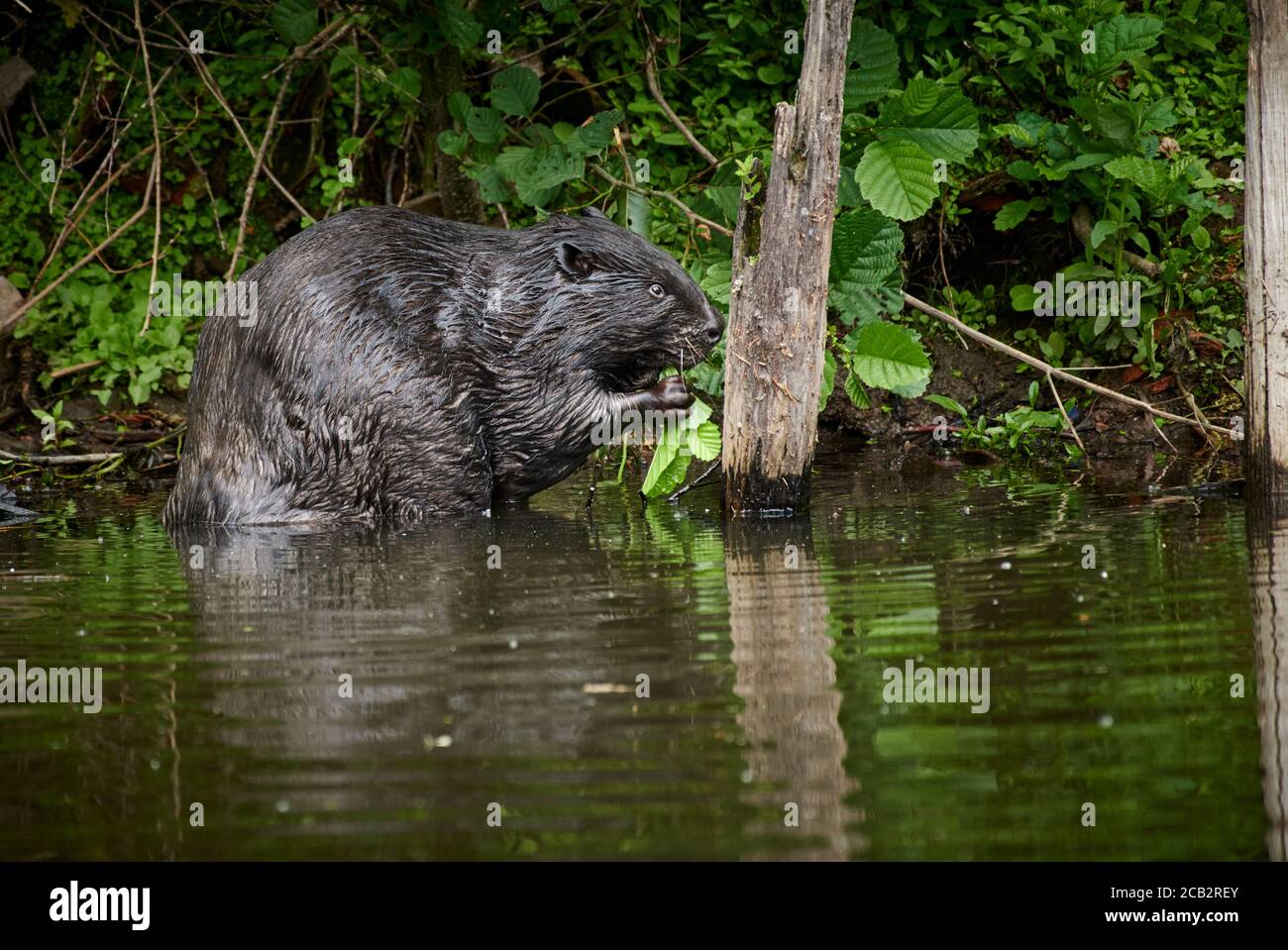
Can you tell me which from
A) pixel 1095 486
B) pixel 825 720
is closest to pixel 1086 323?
pixel 1095 486

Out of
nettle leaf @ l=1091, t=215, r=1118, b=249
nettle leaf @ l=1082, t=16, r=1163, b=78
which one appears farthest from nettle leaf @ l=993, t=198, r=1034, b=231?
nettle leaf @ l=1082, t=16, r=1163, b=78

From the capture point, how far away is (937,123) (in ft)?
22.0

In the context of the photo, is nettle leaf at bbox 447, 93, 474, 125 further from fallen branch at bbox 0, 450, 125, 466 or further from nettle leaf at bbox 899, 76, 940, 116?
fallen branch at bbox 0, 450, 125, 466

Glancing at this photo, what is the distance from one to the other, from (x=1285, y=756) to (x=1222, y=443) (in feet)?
16.1

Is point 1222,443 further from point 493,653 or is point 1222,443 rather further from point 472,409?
point 493,653

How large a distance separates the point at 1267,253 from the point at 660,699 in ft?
12.1

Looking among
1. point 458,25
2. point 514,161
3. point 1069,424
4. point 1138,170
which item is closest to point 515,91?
point 514,161

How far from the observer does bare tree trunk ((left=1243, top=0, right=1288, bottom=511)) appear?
5953mm

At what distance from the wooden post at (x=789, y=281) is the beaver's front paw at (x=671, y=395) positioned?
464 mm

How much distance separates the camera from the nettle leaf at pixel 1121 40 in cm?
838

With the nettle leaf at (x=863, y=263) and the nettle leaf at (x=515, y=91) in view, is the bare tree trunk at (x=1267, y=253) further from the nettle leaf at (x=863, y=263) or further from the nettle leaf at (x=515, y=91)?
the nettle leaf at (x=515, y=91)

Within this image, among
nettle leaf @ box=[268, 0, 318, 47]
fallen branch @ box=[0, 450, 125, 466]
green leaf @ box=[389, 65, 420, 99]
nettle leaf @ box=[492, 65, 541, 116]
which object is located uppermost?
nettle leaf @ box=[268, 0, 318, 47]

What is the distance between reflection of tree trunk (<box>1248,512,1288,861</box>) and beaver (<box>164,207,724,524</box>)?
8.18 ft

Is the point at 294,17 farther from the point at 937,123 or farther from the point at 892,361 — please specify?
the point at 892,361
